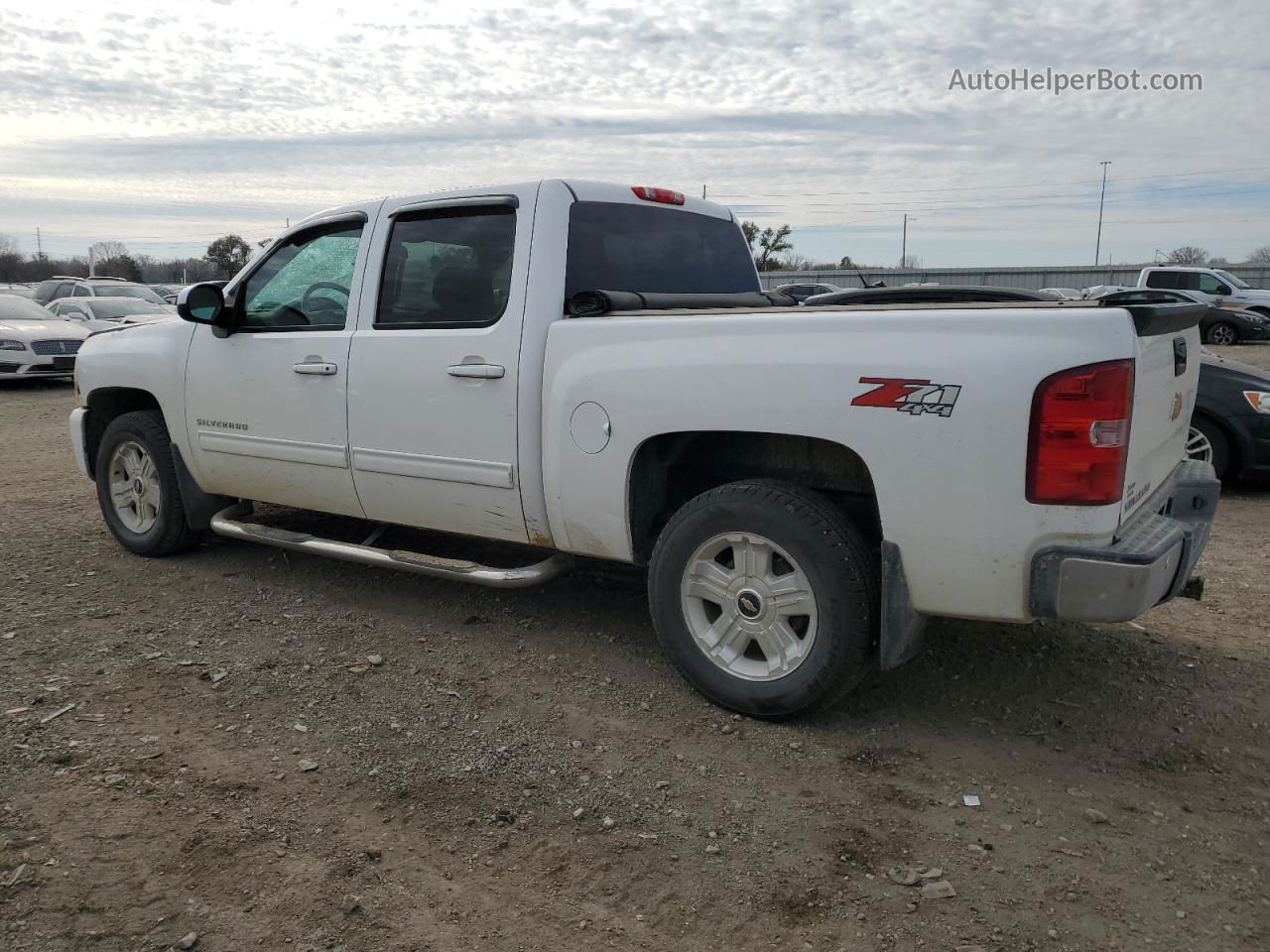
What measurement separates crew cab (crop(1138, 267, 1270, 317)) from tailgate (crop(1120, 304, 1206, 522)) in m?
20.3

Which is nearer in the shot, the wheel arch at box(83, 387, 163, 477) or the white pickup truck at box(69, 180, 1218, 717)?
the white pickup truck at box(69, 180, 1218, 717)

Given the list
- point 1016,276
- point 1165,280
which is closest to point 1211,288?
point 1165,280

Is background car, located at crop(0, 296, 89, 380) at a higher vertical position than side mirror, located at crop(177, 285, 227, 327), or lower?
lower

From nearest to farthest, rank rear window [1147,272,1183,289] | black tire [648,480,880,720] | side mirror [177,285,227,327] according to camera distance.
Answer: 1. black tire [648,480,880,720]
2. side mirror [177,285,227,327]
3. rear window [1147,272,1183,289]

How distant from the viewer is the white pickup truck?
3092 millimetres

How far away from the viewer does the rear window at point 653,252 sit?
4.34m

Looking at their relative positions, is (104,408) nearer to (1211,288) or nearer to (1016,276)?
(1211,288)

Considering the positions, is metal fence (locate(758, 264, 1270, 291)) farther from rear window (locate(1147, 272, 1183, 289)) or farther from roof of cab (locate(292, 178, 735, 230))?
roof of cab (locate(292, 178, 735, 230))

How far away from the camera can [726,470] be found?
4168 millimetres

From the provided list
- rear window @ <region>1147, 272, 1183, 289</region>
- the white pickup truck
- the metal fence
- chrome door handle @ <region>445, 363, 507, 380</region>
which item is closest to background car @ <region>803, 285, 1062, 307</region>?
the white pickup truck

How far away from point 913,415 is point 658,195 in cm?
207

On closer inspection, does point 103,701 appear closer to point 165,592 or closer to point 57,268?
point 165,592

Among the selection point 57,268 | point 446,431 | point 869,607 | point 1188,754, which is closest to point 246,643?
point 446,431

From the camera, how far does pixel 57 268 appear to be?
7125 centimetres
